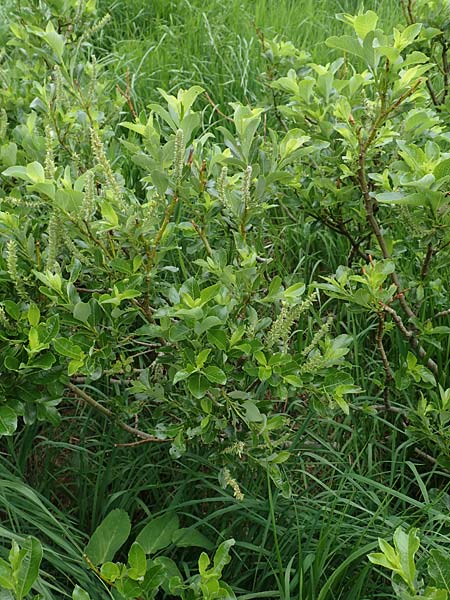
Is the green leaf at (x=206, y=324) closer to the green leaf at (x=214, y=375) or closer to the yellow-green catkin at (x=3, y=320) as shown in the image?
the green leaf at (x=214, y=375)

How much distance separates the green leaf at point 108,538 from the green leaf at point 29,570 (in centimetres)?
49

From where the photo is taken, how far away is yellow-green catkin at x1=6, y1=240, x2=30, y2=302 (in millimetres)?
1575

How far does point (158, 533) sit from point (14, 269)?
742mm

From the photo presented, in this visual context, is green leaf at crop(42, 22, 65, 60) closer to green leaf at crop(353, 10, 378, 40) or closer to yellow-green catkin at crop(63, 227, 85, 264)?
yellow-green catkin at crop(63, 227, 85, 264)

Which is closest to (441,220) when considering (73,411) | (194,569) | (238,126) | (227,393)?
(238,126)

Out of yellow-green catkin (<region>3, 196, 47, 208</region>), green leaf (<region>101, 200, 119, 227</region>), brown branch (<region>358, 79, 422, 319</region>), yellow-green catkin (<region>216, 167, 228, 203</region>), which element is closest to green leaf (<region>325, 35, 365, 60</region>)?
brown branch (<region>358, 79, 422, 319</region>)

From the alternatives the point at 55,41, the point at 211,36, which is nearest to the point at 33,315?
the point at 55,41

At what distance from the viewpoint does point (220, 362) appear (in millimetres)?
1690

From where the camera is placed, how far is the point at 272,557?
188 cm

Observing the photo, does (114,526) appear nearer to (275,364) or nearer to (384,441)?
(275,364)

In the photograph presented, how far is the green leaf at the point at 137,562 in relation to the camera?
1456 millimetres

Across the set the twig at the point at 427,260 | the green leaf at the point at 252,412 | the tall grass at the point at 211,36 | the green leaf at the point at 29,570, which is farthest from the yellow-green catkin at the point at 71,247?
the tall grass at the point at 211,36

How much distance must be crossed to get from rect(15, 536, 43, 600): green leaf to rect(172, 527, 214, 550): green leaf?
0.60 meters

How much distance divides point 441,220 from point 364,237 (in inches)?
21.6
